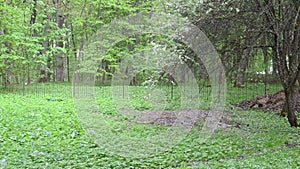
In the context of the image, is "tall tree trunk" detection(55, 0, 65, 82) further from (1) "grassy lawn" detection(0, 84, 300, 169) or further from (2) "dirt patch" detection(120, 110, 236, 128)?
(1) "grassy lawn" detection(0, 84, 300, 169)

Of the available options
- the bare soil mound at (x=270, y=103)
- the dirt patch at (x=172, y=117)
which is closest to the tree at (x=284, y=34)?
the dirt patch at (x=172, y=117)

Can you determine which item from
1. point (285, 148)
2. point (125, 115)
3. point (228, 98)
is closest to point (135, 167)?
point (285, 148)

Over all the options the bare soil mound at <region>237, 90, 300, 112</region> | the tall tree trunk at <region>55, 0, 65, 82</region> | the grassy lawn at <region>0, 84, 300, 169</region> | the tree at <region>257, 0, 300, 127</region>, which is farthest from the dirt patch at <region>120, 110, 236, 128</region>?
the tall tree trunk at <region>55, 0, 65, 82</region>

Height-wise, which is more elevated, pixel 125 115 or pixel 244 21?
pixel 244 21

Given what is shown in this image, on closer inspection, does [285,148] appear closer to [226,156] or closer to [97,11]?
[226,156]

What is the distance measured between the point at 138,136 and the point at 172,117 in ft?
9.42

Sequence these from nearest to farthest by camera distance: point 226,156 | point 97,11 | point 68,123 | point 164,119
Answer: point 226,156 → point 68,123 → point 164,119 → point 97,11

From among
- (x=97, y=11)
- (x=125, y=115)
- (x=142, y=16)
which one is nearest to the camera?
(x=125, y=115)

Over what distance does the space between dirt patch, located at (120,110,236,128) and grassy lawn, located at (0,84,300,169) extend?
404mm

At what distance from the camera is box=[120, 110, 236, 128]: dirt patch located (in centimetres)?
884

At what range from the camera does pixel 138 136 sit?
280 inches

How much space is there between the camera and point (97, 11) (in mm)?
21688

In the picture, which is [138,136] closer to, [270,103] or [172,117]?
[172,117]

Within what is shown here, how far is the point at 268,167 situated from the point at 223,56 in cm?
319
